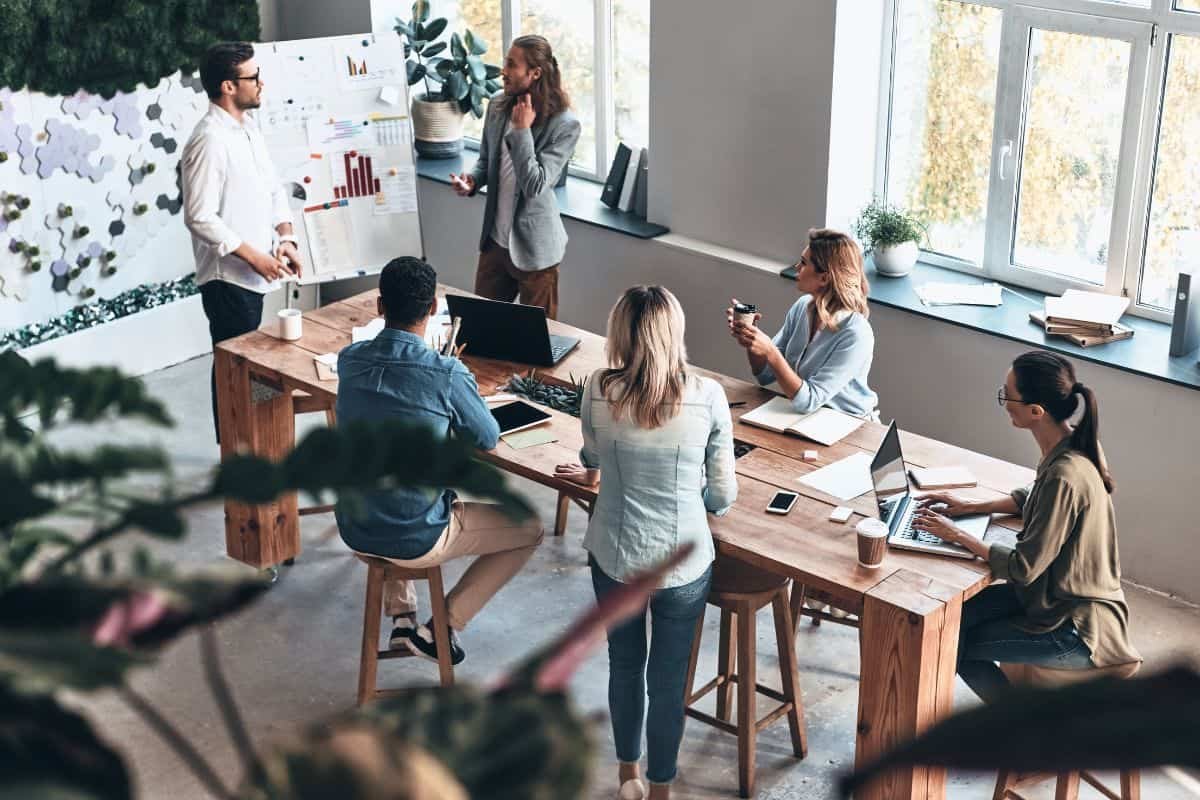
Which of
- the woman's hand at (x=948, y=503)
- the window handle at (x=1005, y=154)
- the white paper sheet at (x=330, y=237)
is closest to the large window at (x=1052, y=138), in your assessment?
the window handle at (x=1005, y=154)

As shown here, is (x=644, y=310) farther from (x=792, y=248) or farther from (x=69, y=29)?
(x=69, y=29)

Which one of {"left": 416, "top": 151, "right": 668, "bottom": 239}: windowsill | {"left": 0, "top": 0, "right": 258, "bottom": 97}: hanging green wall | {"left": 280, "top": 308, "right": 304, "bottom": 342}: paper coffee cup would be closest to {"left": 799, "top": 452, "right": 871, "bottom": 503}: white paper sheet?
{"left": 280, "top": 308, "right": 304, "bottom": 342}: paper coffee cup

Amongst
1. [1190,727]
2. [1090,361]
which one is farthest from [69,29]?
[1190,727]

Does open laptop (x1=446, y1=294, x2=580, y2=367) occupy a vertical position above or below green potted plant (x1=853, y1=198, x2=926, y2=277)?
below

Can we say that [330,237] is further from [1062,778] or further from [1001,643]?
[1062,778]

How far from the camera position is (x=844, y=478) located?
144 inches

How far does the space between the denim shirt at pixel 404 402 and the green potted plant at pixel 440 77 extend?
10.4 ft

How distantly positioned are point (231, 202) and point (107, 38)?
1.68 m

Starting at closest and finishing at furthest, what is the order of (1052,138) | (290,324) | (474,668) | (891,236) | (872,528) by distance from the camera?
(872,528), (474,668), (290,324), (1052,138), (891,236)

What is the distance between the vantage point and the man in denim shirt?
138 inches

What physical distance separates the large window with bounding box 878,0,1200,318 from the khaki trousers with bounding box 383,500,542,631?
2.23 m

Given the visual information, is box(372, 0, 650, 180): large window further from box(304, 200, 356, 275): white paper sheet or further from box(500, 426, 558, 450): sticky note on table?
box(500, 426, 558, 450): sticky note on table

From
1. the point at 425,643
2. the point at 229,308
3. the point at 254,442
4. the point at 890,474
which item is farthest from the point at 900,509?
the point at 229,308

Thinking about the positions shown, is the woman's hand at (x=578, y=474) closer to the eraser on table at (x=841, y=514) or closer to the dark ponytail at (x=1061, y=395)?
the eraser on table at (x=841, y=514)
